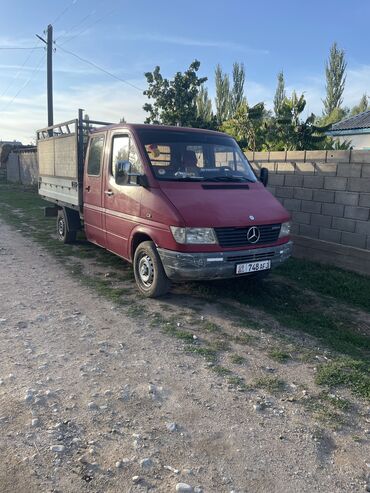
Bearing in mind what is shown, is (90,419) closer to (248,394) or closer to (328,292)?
(248,394)

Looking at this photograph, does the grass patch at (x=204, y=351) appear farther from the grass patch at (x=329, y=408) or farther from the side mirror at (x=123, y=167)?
the side mirror at (x=123, y=167)

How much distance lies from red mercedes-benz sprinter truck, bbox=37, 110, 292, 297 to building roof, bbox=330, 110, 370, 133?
1141cm

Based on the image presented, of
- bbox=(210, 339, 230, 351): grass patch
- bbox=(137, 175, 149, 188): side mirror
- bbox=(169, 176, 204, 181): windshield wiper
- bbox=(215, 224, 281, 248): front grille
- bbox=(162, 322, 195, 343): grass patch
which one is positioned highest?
bbox=(169, 176, 204, 181): windshield wiper

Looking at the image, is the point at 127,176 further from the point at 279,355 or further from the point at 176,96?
the point at 176,96

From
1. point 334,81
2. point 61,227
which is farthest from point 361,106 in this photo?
point 61,227

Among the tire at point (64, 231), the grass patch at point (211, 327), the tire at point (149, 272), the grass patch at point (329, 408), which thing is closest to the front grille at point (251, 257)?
the grass patch at point (211, 327)

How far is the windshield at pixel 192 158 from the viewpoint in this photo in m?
5.42

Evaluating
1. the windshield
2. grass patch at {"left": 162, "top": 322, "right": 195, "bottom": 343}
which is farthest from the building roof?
grass patch at {"left": 162, "top": 322, "right": 195, "bottom": 343}

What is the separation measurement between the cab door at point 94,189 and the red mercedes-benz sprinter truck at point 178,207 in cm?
2

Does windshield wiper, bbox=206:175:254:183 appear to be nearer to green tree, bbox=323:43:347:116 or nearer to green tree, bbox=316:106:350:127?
green tree, bbox=316:106:350:127

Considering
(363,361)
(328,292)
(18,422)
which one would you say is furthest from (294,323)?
(18,422)

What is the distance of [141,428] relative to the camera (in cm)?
286

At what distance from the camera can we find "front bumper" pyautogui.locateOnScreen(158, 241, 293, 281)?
4.76 metres

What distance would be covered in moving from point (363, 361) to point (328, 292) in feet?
6.97
